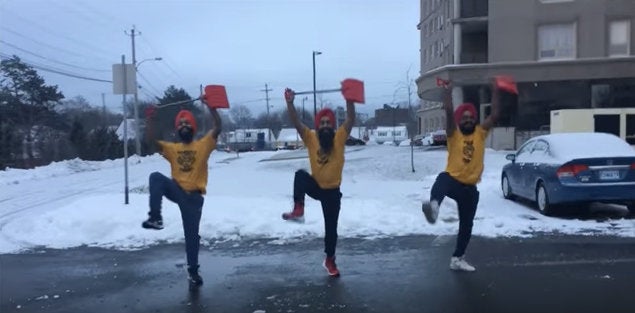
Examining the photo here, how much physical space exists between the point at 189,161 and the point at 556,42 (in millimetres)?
33375

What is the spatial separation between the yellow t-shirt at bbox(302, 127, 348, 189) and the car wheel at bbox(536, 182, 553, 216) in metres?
5.50

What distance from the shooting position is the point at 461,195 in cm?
707

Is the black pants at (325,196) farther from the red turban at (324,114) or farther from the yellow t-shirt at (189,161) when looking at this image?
the yellow t-shirt at (189,161)

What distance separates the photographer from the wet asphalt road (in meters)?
6.03

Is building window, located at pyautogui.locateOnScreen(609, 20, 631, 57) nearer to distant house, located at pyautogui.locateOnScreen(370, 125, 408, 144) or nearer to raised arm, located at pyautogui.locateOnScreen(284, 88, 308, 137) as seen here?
raised arm, located at pyautogui.locateOnScreen(284, 88, 308, 137)

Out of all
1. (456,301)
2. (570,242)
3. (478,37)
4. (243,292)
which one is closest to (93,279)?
(243,292)

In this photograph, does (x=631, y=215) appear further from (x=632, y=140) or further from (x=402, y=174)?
(x=632, y=140)

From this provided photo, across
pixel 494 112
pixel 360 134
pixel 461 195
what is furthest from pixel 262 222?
pixel 360 134

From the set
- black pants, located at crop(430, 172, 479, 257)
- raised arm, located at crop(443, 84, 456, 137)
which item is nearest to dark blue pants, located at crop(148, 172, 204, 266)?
black pants, located at crop(430, 172, 479, 257)

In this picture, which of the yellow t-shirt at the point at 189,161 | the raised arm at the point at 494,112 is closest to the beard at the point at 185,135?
the yellow t-shirt at the point at 189,161

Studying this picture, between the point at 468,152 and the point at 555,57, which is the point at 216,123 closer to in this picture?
the point at 468,152

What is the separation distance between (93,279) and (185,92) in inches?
2363

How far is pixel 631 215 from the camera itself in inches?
435

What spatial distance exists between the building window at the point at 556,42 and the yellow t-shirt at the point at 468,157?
31.4 m
